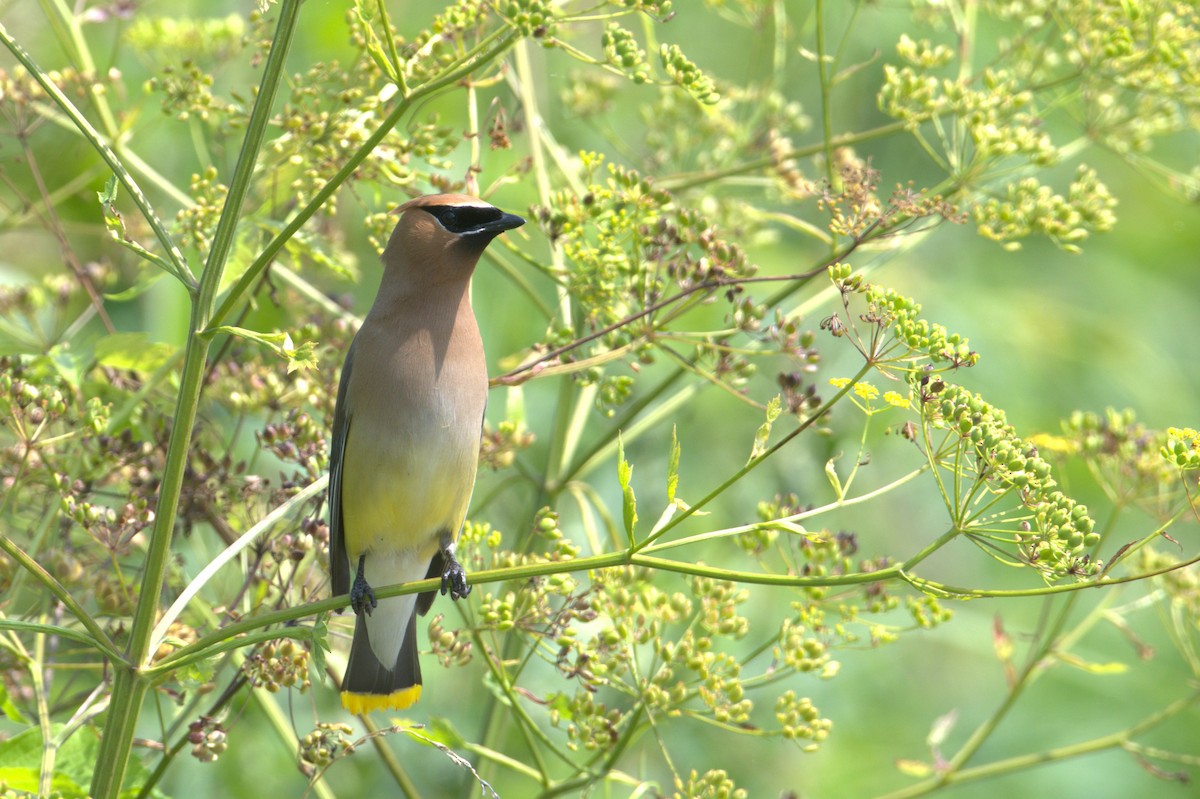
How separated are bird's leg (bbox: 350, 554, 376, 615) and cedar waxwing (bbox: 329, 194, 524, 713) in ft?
0.08

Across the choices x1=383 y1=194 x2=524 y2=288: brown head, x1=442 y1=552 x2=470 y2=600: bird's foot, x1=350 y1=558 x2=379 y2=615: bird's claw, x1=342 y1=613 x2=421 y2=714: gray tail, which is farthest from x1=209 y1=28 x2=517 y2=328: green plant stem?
x1=342 y1=613 x2=421 y2=714: gray tail

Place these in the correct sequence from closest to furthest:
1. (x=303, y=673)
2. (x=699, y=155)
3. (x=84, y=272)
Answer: (x=303, y=673) → (x=84, y=272) → (x=699, y=155)

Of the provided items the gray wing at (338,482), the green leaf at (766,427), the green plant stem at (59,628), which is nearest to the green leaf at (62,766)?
the green plant stem at (59,628)

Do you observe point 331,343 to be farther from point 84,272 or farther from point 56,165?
point 56,165

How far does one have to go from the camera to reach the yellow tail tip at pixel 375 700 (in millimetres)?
3488

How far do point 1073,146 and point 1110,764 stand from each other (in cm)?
328

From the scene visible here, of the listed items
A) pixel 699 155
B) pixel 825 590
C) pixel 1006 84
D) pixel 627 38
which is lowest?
pixel 825 590

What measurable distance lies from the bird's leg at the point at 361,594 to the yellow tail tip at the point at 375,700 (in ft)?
0.76

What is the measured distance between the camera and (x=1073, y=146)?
3951mm

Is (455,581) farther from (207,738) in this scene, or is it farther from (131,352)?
(131,352)

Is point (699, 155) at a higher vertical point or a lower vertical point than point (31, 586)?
higher

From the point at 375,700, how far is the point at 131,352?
3.54ft

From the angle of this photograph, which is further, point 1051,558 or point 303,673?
point 303,673

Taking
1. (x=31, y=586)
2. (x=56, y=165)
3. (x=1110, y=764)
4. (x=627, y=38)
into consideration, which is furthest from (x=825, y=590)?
(x=1110, y=764)
